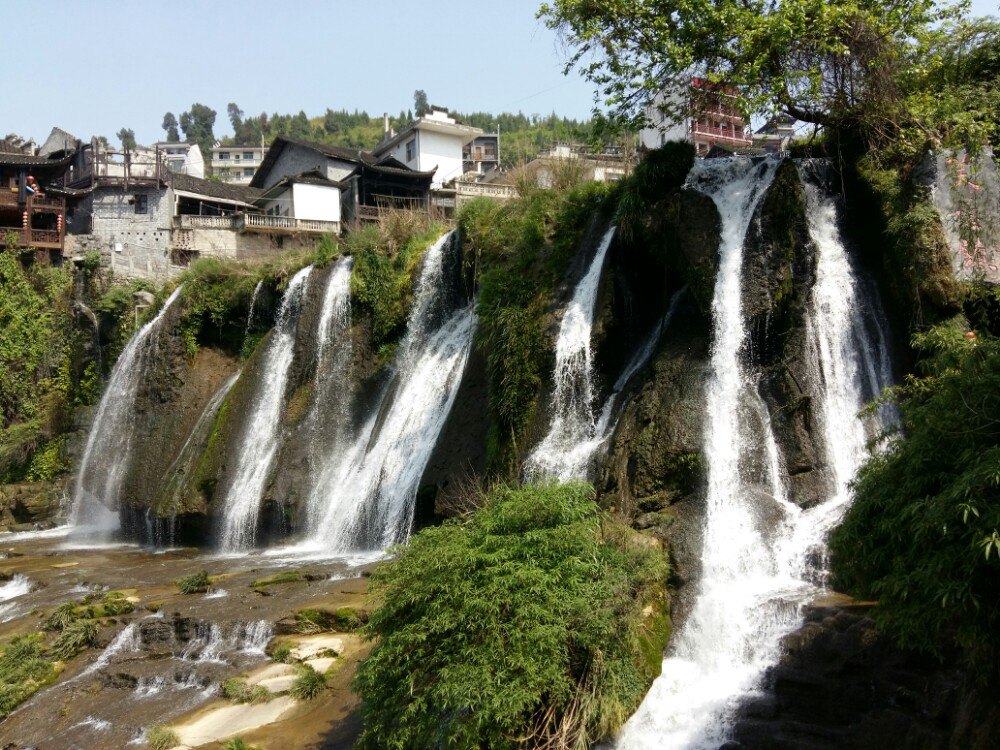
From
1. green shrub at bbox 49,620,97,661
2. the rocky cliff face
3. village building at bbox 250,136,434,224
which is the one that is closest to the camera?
the rocky cliff face

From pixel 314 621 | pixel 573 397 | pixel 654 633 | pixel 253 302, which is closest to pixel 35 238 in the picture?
pixel 253 302

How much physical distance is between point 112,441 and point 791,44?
2130cm

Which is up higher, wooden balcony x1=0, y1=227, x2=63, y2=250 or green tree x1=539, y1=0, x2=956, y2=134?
wooden balcony x1=0, y1=227, x2=63, y2=250

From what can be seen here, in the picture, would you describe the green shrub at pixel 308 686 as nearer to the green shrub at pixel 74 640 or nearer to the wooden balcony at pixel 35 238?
the green shrub at pixel 74 640

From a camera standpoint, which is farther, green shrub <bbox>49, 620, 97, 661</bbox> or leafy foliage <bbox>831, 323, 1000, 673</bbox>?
green shrub <bbox>49, 620, 97, 661</bbox>

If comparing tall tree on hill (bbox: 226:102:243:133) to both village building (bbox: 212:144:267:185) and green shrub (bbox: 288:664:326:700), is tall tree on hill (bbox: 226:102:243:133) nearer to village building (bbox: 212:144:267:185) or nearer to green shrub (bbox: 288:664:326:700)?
village building (bbox: 212:144:267:185)

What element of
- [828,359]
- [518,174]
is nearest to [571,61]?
[518,174]

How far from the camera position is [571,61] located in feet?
55.2

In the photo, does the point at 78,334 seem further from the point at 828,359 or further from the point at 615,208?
the point at 828,359

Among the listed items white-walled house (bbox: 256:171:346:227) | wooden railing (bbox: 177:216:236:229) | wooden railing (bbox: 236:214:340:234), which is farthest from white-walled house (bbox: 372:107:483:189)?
wooden railing (bbox: 177:216:236:229)

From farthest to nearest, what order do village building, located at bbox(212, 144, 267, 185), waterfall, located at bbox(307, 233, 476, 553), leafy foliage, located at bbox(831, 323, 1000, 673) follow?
1. village building, located at bbox(212, 144, 267, 185)
2. waterfall, located at bbox(307, 233, 476, 553)
3. leafy foliage, located at bbox(831, 323, 1000, 673)

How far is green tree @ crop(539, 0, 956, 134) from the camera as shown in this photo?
1416cm

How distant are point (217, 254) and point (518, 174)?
1921cm

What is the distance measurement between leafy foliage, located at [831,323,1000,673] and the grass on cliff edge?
249 centimetres
